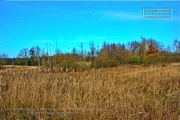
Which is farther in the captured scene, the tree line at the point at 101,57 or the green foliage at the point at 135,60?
the green foliage at the point at 135,60

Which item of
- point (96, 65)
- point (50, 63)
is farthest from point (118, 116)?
point (96, 65)

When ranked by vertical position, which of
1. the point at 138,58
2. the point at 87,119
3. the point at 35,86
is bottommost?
the point at 87,119

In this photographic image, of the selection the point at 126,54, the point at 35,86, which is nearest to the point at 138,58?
the point at 126,54

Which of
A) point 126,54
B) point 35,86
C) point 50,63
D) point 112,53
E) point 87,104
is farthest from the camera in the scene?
point 126,54

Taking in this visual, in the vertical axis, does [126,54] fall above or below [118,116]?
above

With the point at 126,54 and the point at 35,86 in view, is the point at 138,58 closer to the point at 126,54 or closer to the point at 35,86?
the point at 126,54

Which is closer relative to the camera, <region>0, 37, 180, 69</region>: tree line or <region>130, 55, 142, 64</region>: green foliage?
<region>0, 37, 180, 69</region>: tree line

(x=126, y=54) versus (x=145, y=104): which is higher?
(x=126, y=54)

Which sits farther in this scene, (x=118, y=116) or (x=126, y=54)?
(x=126, y=54)

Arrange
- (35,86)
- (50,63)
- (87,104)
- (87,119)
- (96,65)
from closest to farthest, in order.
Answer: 1. (87,119)
2. (87,104)
3. (35,86)
4. (50,63)
5. (96,65)

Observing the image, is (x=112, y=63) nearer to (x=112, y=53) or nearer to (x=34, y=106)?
(x=112, y=53)

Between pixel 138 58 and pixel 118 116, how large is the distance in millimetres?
19806

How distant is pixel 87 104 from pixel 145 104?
97cm

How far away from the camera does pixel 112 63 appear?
20.0 m
